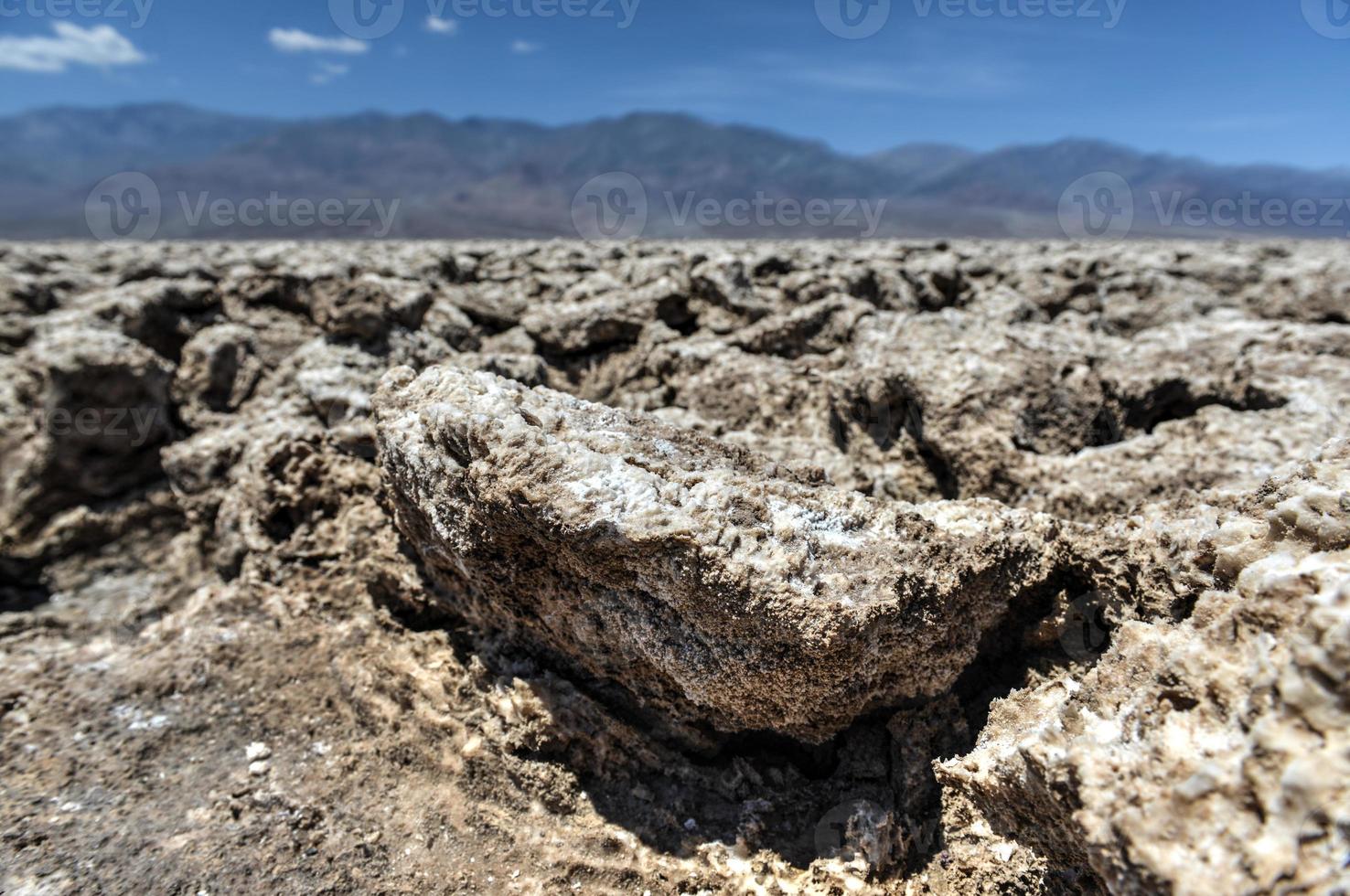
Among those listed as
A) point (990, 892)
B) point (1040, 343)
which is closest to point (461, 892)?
point (990, 892)

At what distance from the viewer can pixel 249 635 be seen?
4375 millimetres

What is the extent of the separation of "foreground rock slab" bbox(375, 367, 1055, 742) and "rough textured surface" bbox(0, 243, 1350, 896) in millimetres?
17

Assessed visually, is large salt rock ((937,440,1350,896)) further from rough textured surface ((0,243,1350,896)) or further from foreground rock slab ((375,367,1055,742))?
foreground rock slab ((375,367,1055,742))

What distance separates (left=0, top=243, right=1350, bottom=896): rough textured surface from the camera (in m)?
2.12

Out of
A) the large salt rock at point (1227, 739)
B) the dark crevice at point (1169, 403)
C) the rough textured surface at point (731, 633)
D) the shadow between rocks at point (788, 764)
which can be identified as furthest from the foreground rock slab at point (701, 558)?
the dark crevice at point (1169, 403)

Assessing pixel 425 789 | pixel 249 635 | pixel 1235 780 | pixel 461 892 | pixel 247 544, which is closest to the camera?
pixel 1235 780

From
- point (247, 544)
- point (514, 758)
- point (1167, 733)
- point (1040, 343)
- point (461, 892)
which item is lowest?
point (461, 892)

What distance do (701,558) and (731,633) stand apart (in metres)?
0.34

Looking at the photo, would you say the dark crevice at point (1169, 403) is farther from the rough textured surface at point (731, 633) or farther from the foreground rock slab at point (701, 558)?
the foreground rock slab at point (701, 558)

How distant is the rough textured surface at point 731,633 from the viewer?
2.12m

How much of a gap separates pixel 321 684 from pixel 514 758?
134 centimetres

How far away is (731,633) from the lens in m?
2.76

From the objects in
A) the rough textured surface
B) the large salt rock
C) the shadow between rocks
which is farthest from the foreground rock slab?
the large salt rock

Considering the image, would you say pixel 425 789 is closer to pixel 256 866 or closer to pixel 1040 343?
pixel 256 866
